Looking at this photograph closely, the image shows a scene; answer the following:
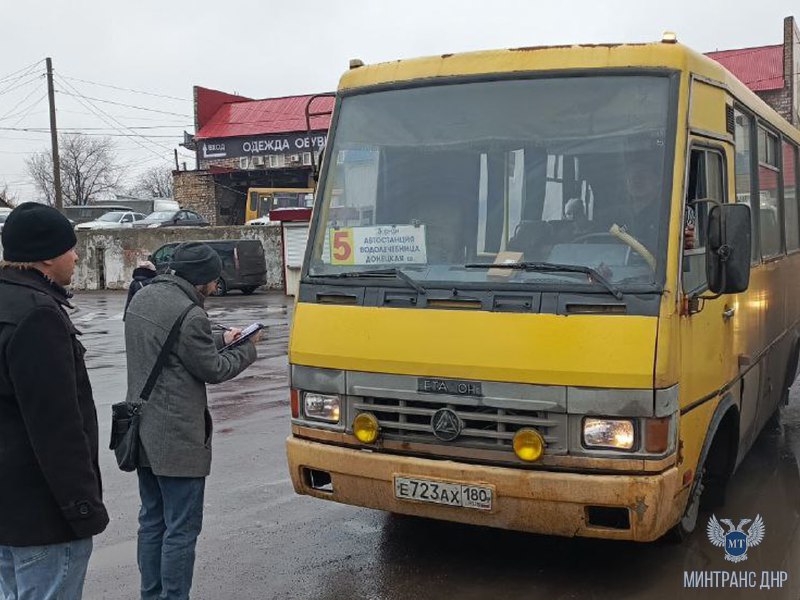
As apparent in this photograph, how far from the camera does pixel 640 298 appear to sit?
13.4 feet

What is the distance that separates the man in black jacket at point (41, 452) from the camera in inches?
108

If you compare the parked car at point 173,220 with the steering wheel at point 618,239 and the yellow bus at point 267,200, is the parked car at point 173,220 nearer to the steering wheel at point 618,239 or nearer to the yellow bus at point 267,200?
the yellow bus at point 267,200

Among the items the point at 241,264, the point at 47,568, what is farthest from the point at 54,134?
the point at 47,568

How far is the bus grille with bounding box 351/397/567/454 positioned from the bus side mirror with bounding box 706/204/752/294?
105 centimetres

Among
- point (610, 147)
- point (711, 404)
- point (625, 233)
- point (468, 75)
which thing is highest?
point (468, 75)

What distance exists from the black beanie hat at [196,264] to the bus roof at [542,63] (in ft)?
5.02

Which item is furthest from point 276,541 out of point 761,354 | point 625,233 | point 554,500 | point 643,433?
point 761,354

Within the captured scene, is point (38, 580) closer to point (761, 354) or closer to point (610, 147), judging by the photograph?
point (610, 147)

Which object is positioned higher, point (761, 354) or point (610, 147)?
point (610, 147)

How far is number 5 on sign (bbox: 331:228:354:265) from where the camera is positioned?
4.87 m

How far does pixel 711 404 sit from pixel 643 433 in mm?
941

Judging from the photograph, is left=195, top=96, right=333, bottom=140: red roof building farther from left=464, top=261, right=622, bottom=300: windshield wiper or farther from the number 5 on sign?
left=464, top=261, right=622, bottom=300: windshield wiper

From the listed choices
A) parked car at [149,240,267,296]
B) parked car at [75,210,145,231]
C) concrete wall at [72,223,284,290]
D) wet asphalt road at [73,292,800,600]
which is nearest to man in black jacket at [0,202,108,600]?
wet asphalt road at [73,292,800,600]
